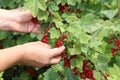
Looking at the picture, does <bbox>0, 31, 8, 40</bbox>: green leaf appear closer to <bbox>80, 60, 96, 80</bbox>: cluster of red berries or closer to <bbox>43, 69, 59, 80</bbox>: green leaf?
<bbox>43, 69, 59, 80</bbox>: green leaf

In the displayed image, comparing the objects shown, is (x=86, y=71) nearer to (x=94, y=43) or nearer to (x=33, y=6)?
(x=94, y=43)

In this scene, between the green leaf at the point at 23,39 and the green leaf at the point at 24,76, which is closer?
the green leaf at the point at 23,39

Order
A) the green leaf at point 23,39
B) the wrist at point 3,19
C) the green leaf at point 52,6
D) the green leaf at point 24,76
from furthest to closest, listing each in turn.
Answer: the green leaf at point 24,76 → the green leaf at point 23,39 → the wrist at point 3,19 → the green leaf at point 52,6

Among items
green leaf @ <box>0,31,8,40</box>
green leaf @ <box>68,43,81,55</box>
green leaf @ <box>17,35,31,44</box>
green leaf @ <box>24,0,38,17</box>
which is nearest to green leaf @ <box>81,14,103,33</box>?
green leaf @ <box>68,43,81,55</box>

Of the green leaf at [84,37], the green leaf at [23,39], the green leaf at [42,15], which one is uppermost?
the green leaf at [42,15]

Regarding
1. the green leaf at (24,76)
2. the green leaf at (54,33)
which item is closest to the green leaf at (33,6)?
the green leaf at (54,33)

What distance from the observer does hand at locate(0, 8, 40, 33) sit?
216 centimetres

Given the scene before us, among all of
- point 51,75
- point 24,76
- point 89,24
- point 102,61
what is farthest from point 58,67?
point 24,76

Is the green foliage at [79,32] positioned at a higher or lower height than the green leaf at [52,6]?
lower

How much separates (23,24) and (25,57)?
34cm

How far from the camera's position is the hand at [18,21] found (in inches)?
84.9

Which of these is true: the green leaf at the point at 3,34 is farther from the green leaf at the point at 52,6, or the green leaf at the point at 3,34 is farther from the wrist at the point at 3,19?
the green leaf at the point at 52,6

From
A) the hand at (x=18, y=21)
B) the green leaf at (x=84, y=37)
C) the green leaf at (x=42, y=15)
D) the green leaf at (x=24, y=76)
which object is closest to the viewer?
the green leaf at (x=84, y=37)

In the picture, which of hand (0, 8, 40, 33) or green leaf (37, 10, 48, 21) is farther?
hand (0, 8, 40, 33)
